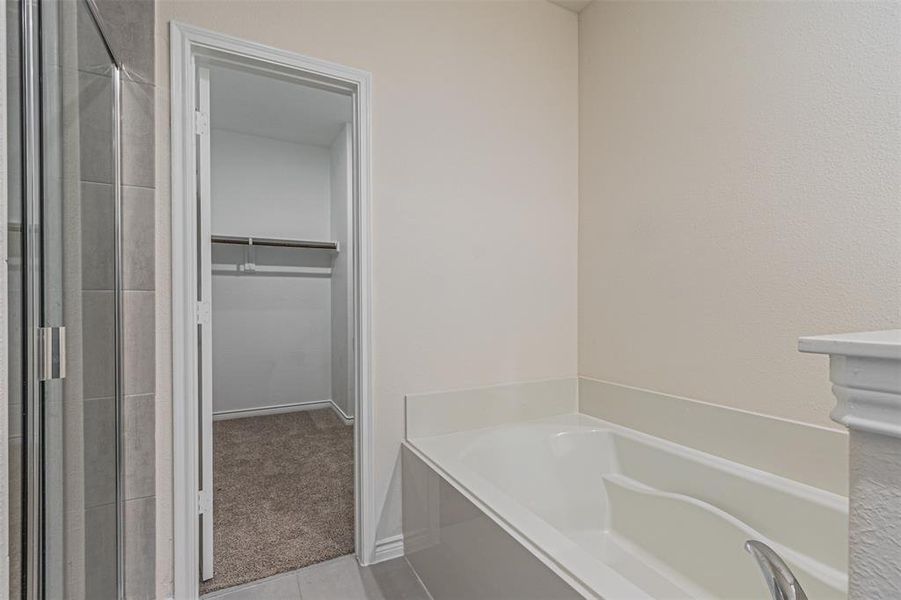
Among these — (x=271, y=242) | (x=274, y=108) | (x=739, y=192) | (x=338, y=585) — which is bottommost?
(x=338, y=585)

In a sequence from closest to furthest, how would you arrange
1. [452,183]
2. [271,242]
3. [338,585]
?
1. [338,585]
2. [452,183]
3. [271,242]

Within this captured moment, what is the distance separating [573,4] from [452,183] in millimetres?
1177

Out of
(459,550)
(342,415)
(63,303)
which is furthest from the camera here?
(342,415)

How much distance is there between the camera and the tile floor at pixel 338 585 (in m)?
1.61

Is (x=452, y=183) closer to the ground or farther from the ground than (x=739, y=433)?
farther from the ground

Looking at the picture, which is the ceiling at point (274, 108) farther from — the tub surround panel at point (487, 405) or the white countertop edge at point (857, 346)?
the white countertop edge at point (857, 346)

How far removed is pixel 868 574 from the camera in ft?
1.24

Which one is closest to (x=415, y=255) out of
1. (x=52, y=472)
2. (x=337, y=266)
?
(x=52, y=472)

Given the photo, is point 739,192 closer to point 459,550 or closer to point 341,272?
point 459,550

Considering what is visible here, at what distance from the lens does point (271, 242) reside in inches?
145

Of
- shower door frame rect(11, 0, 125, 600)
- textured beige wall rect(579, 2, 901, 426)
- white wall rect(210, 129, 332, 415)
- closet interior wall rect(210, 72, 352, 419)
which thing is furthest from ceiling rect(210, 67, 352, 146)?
shower door frame rect(11, 0, 125, 600)

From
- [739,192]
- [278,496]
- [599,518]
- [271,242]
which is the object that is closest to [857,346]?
[739,192]

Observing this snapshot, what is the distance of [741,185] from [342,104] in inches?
107

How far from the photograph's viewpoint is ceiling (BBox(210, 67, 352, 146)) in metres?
2.99
